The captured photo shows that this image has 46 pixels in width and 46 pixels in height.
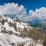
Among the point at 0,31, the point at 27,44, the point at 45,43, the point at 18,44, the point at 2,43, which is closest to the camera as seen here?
the point at 45,43

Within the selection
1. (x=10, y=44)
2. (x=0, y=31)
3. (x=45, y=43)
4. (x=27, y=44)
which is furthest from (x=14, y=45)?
(x=45, y=43)

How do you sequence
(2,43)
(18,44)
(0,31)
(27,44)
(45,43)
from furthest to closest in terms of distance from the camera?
1. (0,31)
2. (27,44)
3. (18,44)
4. (2,43)
5. (45,43)

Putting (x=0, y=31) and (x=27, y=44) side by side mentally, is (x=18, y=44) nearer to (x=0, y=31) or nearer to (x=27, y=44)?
(x=27, y=44)

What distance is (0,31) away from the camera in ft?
656

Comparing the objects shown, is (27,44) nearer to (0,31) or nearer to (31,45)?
(31,45)

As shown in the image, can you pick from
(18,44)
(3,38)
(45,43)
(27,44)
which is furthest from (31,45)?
(45,43)

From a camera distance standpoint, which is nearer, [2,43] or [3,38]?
[2,43]

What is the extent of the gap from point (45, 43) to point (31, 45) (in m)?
162

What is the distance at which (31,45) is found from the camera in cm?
17900

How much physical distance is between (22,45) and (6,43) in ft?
71.9

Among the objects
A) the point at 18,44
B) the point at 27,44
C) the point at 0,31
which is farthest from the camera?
the point at 0,31

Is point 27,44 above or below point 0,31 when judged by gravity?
below

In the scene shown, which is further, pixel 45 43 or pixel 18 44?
pixel 18 44

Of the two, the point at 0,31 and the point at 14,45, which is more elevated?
the point at 0,31
